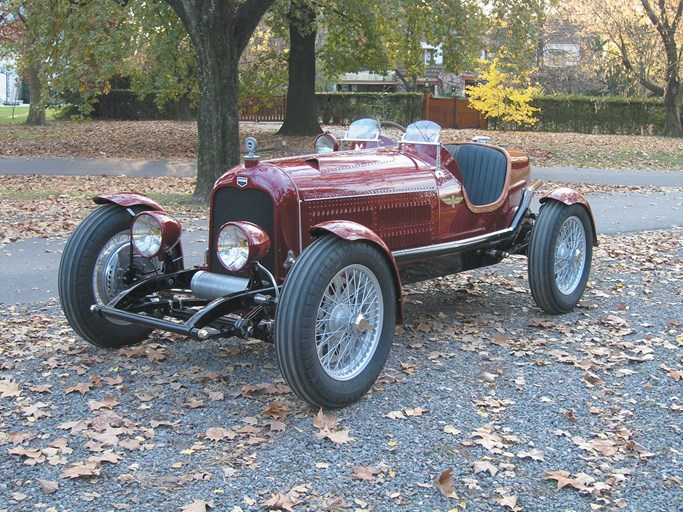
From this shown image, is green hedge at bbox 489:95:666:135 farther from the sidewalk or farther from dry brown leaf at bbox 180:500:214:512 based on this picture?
dry brown leaf at bbox 180:500:214:512

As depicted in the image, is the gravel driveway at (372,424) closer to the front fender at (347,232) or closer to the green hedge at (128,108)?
the front fender at (347,232)

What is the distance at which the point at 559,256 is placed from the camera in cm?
664

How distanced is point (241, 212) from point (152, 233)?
0.67m

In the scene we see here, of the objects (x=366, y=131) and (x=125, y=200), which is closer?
(x=125, y=200)

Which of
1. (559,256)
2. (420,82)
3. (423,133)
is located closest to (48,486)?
(423,133)

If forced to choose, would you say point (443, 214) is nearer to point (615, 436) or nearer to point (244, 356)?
point (244, 356)

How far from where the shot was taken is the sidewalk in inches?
677

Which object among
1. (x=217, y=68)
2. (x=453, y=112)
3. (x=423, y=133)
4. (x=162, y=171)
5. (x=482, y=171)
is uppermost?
(x=453, y=112)

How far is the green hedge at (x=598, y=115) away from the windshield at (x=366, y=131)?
28.0m

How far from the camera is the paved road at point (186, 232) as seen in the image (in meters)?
7.70

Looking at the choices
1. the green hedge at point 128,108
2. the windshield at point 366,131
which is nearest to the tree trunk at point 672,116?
the green hedge at point 128,108

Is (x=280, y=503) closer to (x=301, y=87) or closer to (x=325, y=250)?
(x=325, y=250)

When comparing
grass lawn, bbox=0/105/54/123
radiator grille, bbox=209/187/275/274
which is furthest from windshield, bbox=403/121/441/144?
grass lawn, bbox=0/105/54/123

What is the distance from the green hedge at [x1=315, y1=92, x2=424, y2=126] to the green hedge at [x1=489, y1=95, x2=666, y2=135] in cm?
367
